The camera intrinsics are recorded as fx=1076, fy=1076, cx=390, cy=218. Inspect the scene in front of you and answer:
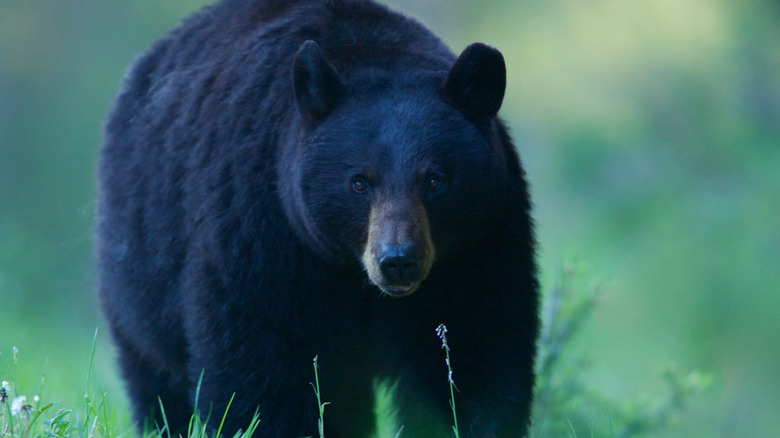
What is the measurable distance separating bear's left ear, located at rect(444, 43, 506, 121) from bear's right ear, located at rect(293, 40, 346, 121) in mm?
447

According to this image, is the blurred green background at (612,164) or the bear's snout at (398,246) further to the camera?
the blurred green background at (612,164)

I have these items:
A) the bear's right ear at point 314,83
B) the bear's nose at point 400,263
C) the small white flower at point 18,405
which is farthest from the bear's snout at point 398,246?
the small white flower at point 18,405

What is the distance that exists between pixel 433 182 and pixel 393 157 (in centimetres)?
18

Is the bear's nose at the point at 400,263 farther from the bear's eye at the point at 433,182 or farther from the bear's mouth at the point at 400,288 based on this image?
the bear's eye at the point at 433,182

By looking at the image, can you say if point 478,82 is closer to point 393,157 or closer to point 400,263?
point 393,157

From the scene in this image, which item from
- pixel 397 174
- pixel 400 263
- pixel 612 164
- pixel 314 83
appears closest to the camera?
pixel 400 263

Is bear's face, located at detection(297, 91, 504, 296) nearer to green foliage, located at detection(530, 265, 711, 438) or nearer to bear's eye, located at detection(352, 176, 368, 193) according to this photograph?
bear's eye, located at detection(352, 176, 368, 193)

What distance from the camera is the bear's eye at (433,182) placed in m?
4.15

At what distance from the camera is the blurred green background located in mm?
12797

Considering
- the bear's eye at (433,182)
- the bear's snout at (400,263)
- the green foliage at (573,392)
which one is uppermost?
the bear's eye at (433,182)

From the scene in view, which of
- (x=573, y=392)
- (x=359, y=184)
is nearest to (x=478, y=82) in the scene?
(x=359, y=184)

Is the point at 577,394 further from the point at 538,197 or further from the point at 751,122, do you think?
the point at 538,197

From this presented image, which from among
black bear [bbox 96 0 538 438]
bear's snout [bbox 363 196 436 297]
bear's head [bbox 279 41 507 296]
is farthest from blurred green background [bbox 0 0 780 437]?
bear's snout [bbox 363 196 436 297]

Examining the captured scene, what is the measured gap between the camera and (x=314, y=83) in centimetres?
420
